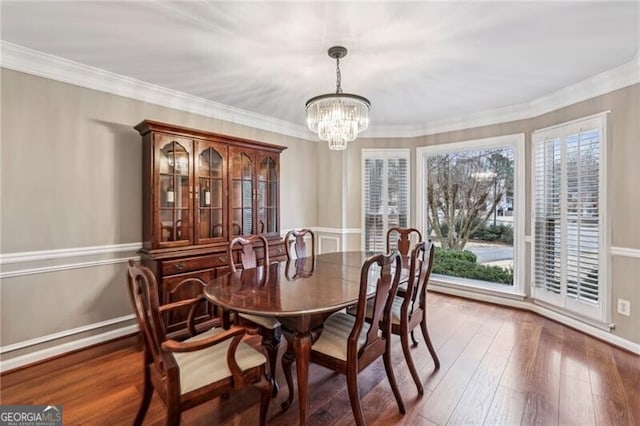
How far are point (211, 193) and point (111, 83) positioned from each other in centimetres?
138

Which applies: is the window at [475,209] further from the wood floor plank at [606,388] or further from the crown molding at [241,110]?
the wood floor plank at [606,388]

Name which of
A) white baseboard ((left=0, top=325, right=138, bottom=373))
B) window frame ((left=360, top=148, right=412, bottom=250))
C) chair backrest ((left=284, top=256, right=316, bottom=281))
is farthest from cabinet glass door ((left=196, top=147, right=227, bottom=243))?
window frame ((left=360, top=148, right=412, bottom=250))

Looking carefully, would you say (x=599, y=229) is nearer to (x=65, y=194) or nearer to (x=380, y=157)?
(x=380, y=157)

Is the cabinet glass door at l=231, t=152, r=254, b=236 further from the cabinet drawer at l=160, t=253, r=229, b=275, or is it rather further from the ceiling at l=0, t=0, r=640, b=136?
the ceiling at l=0, t=0, r=640, b=136

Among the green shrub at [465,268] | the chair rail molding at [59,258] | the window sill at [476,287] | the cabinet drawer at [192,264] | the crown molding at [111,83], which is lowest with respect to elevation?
the window sill at [476,287]

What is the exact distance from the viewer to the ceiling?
1936mm

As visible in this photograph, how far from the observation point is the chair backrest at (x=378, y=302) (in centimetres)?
169

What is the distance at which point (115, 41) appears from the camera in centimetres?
231

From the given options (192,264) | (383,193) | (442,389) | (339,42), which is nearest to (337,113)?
(339,42)

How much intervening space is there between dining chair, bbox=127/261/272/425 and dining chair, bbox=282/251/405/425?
383 mm

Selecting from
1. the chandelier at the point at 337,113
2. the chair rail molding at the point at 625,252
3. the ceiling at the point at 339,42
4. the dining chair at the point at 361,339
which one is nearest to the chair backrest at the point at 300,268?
the dining chair at the point at 361,339

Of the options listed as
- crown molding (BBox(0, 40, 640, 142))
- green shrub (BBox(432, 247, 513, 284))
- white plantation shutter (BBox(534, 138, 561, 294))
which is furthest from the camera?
green shrub (BBox(432, 247, 513, 284))

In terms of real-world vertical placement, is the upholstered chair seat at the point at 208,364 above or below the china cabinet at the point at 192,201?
below

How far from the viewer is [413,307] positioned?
2.37 meters
